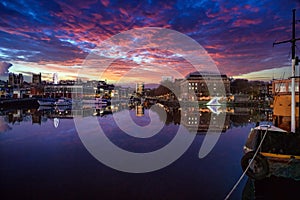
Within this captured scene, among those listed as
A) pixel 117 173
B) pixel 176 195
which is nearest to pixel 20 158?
pixel 117 173

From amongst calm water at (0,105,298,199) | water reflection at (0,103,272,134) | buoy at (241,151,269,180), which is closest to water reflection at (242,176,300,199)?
calm water at (0,105,298,199)

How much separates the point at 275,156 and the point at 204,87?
120 meters

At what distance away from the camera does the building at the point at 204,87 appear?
116500mm

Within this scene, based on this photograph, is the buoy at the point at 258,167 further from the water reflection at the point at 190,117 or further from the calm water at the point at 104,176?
the water reflection at the point at 190,117

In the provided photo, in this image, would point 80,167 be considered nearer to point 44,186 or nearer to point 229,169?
point 44,186

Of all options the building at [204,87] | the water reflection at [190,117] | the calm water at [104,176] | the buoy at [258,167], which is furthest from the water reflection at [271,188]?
the building at [204,87]

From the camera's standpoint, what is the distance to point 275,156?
9.44 metres

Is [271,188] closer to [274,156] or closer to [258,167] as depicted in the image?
[258,167]

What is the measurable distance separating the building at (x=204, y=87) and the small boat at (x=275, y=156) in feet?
337

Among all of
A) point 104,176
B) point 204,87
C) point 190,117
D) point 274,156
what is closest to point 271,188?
point 274,156

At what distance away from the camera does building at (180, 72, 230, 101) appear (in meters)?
116

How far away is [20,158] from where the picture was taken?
13516 mm

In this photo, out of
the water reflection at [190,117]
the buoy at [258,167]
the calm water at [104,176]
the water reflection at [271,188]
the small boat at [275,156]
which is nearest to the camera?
the water reflection at [271,188]

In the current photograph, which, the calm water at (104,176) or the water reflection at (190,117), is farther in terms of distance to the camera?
the water reflection at (190,117)
